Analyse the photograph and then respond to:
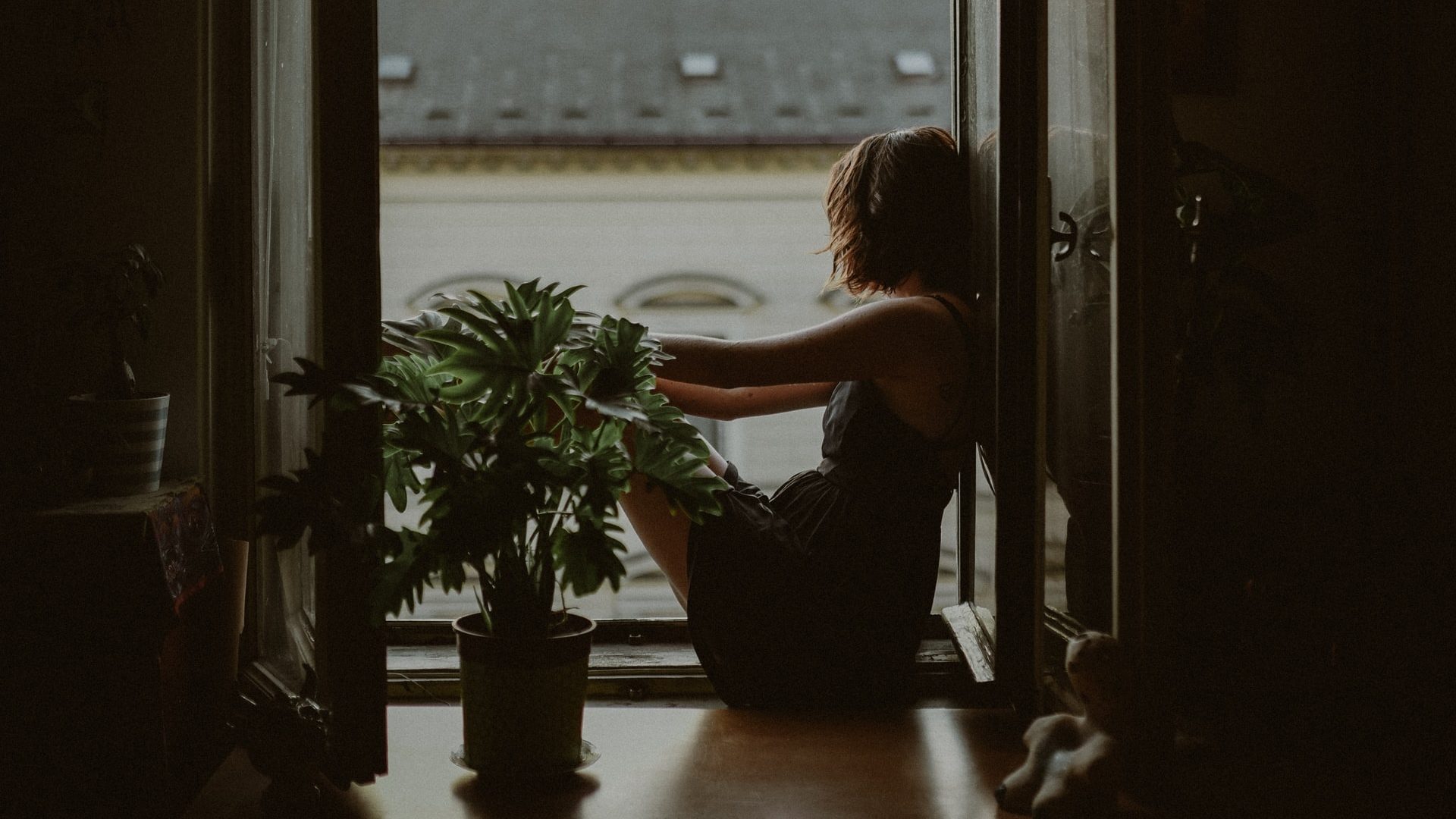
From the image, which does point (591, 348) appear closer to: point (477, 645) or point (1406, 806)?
point (477, 645)

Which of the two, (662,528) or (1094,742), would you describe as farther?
(662,528)

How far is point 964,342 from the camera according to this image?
1.76 meters

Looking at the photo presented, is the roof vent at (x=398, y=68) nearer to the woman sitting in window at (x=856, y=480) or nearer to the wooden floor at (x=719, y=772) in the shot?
the woman sitting in window at (x=856, y=480)

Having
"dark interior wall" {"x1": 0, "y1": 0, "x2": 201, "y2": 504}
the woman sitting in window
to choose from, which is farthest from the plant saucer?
"dark interior wall" {"x1": 0, "y1": 0, "x2": 201, "y2": 504}

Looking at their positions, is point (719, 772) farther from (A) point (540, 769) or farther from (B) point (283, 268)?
(B) point (283, 268)

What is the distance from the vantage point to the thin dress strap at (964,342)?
5.79 ft

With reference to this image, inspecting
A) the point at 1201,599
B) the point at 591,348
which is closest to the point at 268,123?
the point at 591,348

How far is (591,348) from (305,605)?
26.8 inches

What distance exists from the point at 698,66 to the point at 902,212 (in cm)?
534

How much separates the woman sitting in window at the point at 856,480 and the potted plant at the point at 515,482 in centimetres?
35

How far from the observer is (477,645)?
4.38ft

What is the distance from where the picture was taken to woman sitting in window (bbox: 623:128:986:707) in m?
1.72

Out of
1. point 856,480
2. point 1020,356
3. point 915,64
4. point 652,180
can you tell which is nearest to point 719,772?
point 856,480

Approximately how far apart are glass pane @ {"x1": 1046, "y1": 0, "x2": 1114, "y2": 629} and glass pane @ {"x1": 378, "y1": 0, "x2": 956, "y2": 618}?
3475mm
